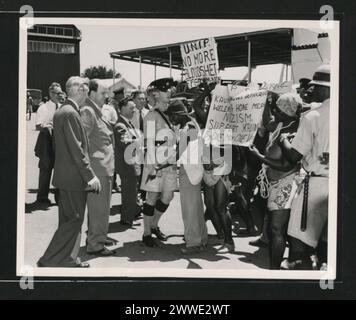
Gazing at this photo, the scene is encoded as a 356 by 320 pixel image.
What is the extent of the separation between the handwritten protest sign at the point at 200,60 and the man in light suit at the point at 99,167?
89 centimetres

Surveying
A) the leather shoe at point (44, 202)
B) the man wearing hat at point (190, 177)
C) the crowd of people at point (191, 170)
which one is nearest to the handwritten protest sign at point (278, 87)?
the crowd of people at point (191, 170)

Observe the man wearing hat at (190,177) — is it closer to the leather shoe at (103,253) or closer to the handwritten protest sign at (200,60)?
the handwritten protest sign at (200,60)

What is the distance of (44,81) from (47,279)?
2.02 metres

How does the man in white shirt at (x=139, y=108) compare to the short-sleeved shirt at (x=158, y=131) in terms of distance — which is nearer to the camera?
the short-sleeved shirt at (x=158, y=131)

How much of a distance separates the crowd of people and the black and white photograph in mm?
13

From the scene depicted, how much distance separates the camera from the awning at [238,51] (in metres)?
5.25

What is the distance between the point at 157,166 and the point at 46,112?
128cm

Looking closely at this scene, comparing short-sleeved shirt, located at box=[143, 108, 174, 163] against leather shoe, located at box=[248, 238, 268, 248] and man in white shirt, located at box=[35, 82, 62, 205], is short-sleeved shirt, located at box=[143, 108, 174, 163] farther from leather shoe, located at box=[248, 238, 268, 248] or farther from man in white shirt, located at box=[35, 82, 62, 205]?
leather shoe, located at box=[248, 238, 268, 248]

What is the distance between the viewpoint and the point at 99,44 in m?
5.23

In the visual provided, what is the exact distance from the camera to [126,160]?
19.7ft

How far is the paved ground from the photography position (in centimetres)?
525

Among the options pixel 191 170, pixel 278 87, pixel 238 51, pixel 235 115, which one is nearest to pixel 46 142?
pixel 191 170

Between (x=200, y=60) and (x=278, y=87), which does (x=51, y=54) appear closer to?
(x=200, y=60)
